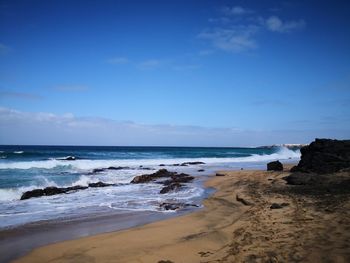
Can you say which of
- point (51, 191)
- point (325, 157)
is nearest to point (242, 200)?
point (325, 157)

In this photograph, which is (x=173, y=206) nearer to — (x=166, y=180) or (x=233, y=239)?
(x=233, y=239)

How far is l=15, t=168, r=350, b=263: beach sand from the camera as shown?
5.37 meters

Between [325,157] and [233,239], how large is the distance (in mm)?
12007

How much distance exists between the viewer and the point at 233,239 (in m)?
6.69

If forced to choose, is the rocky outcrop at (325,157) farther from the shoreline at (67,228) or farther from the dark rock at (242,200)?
the shoreline at (67,228)

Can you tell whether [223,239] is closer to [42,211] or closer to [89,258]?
[89,258]

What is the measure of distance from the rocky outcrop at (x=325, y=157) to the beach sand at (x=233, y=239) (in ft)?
22.7

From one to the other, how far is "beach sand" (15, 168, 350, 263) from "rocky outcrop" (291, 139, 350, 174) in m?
6.92

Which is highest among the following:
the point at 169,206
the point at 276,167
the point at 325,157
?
the point at 325,157

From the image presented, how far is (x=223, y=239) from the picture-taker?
6.81 meters

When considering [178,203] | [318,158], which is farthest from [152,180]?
[318,158]

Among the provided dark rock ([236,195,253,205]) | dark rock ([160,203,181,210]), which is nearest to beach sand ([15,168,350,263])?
dark rock ([236,195,253,205])

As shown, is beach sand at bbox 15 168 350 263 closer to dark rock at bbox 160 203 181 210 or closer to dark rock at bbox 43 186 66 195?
dark rock at bbox 160 203 181 210

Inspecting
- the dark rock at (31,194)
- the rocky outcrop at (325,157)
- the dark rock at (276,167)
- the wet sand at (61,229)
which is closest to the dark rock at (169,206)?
the wet sand at (61,229)
